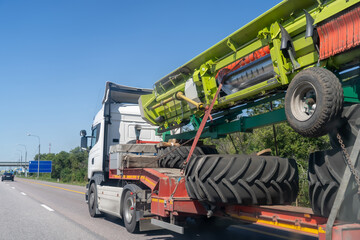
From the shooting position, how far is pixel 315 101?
13.3ft

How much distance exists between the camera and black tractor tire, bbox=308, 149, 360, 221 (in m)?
3.16

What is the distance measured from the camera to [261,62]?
207 inches

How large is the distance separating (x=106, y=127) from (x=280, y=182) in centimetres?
648

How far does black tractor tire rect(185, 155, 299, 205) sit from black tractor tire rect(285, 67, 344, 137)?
28.6 inches

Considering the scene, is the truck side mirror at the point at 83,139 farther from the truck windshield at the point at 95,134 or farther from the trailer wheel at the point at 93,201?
the trailer wheel at the point at 93,201

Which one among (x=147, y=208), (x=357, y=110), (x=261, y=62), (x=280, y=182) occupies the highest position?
(x=261, y=62)

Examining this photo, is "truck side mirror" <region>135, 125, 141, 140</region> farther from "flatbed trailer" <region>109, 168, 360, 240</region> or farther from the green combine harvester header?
the green combine harvester header

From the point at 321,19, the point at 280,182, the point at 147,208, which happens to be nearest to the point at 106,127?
the point at 147,208

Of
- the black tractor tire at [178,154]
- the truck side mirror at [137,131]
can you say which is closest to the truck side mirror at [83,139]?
the truck side mirror at [137,131]

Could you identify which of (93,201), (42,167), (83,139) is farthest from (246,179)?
(42,167)

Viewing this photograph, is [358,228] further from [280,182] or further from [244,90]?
[244,90]

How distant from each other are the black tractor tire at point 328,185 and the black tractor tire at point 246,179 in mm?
867

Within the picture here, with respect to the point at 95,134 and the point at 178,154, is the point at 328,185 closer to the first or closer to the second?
the point at 178,154

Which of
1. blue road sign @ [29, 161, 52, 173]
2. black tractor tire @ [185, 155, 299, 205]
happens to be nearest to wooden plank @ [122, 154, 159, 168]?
black tractor tire @ [185, 155, 299, 205]
